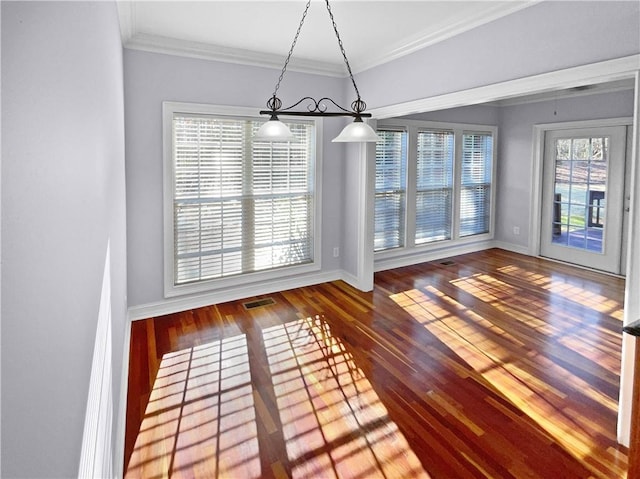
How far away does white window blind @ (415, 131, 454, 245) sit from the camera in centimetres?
591

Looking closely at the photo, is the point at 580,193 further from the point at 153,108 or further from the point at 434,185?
the point at 153,108

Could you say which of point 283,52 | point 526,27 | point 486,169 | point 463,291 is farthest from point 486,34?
point 486,169

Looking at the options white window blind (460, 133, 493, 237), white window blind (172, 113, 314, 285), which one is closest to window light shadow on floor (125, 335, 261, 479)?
white window blind (172, 113, 314, 285)

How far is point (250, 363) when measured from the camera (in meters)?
3.01

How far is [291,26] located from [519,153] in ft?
15.6

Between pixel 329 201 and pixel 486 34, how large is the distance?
2.46m

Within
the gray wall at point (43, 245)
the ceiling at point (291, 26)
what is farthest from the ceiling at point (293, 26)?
the gray wall at point (43, 245)

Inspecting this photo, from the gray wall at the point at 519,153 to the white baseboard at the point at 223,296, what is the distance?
3508mm

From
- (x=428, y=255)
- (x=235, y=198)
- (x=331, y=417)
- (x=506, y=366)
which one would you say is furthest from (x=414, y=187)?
(x=331, y=417)

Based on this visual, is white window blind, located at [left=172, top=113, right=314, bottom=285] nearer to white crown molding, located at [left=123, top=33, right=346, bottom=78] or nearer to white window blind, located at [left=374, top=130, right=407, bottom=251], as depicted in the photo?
white crown molding, located at [left=123, top=33, right=346, bottom=78]

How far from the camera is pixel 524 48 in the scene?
2664 millimetres

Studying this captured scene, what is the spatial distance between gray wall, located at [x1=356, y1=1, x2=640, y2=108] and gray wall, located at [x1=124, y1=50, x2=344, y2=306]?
1580 mm

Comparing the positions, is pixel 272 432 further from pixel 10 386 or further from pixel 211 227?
pixel 211 227

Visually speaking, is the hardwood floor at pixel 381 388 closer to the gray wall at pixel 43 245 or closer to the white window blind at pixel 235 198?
the white window blind at pixel 235 198
